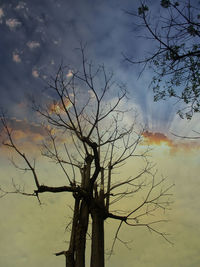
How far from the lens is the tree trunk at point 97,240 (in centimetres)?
667

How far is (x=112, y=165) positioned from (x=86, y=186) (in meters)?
1.56

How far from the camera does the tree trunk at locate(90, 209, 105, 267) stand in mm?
6668

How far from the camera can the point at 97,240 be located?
23.0 feet

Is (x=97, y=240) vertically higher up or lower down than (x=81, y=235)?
lower down

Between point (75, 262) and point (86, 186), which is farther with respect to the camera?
point (86, 186)

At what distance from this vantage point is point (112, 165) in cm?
898

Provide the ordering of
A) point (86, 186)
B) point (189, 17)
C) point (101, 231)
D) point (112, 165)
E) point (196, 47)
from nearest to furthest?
point (189, 17)
point (196, 47)
point (101, 231)
point (86, 186)
point (112, 165)

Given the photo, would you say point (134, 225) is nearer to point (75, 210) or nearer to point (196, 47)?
point (75, 210)

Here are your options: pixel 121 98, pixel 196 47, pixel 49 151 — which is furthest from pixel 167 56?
pixel 49 151

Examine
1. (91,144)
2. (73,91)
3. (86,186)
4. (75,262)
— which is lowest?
(75,262)

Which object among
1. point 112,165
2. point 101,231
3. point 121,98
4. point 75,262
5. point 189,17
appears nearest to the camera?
point 189,17

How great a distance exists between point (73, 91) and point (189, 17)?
15.2 ft

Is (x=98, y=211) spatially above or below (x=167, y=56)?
below

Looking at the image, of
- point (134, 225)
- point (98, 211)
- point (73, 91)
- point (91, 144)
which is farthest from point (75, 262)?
point (73, 91)
